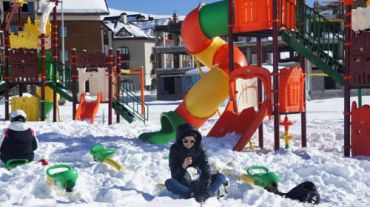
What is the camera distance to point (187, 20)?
1227 cm

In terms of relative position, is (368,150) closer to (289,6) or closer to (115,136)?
(289,6)

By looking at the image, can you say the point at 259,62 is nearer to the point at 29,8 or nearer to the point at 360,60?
the point at 360,60

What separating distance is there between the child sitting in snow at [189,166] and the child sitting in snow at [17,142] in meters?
2.85

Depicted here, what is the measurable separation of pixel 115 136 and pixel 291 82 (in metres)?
4.28

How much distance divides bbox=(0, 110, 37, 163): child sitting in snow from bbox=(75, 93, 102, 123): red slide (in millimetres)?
9151

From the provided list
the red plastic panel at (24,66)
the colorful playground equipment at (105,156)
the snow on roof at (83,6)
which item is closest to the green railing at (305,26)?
the colorful playground equipment at (105,156)

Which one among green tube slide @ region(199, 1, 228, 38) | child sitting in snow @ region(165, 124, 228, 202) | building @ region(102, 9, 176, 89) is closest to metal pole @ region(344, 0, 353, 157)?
green tube slide @ region(199, 1, 228, 38)

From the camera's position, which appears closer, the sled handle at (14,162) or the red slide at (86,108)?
the sled handle at (14,162)

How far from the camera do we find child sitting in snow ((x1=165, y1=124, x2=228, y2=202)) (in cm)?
593

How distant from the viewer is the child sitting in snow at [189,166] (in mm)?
5926

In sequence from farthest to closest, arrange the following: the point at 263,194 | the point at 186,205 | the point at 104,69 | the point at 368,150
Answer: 1. the point at 104,69
2. the point at 368,150
3. the point at 263,194
4. the point at 186,205

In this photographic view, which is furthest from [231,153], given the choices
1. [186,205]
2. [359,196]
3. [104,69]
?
[104,69]

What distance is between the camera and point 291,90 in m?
10.3

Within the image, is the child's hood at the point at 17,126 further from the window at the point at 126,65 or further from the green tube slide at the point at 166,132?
the window at the point at 126,65
